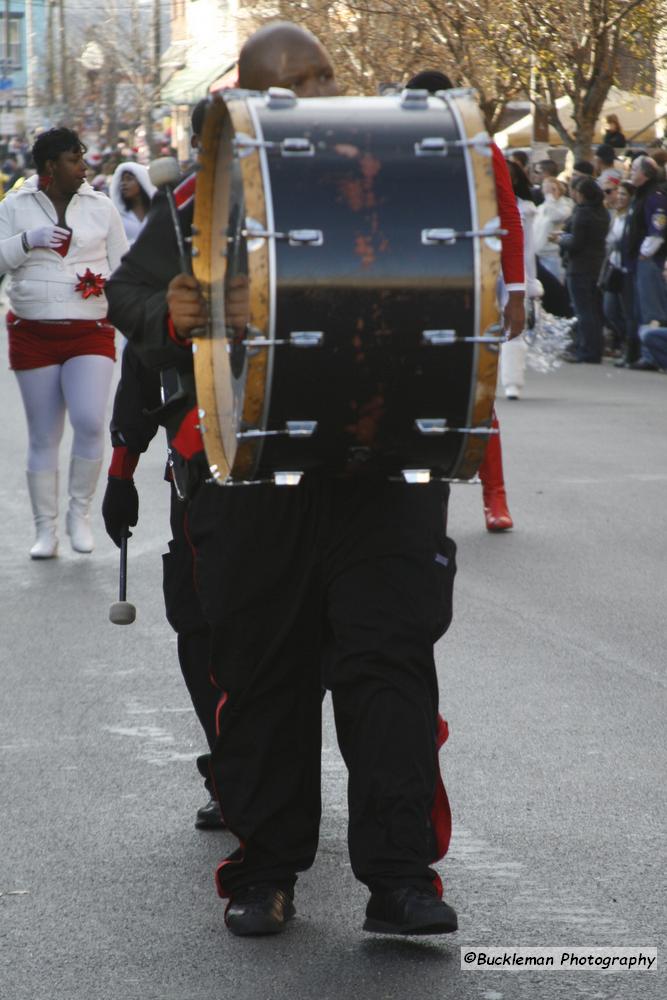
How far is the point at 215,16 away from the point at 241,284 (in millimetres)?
61409

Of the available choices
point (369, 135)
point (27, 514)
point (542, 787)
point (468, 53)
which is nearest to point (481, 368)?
point (369, 135)

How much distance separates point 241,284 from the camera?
379 cm

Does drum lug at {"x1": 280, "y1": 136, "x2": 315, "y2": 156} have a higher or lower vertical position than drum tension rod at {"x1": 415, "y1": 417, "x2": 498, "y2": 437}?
higher

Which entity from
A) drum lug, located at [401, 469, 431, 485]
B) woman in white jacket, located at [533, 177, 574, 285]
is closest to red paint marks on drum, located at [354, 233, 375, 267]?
drum lug, located at [401, 469, 431, 485]

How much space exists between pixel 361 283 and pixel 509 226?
2.37 metres

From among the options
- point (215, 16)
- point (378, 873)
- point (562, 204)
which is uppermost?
point (378, 873)

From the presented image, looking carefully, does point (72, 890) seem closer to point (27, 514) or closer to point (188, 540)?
point (188, 540)

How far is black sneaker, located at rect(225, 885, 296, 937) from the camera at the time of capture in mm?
Answer: 3982

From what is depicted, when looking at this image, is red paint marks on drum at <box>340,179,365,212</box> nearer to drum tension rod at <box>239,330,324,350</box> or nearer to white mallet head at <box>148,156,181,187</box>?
drum tension rod at <box>239,330,324,350</box>

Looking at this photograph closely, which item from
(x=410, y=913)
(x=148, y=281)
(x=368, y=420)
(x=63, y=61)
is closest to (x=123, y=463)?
(x=148, y=281)

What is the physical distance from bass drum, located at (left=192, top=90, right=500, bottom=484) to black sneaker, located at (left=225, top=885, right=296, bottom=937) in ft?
3.05

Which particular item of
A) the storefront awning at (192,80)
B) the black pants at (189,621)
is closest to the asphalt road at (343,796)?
the black pants at (189,621)

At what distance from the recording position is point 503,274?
4.47 m

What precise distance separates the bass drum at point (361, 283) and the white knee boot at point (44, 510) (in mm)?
5207
